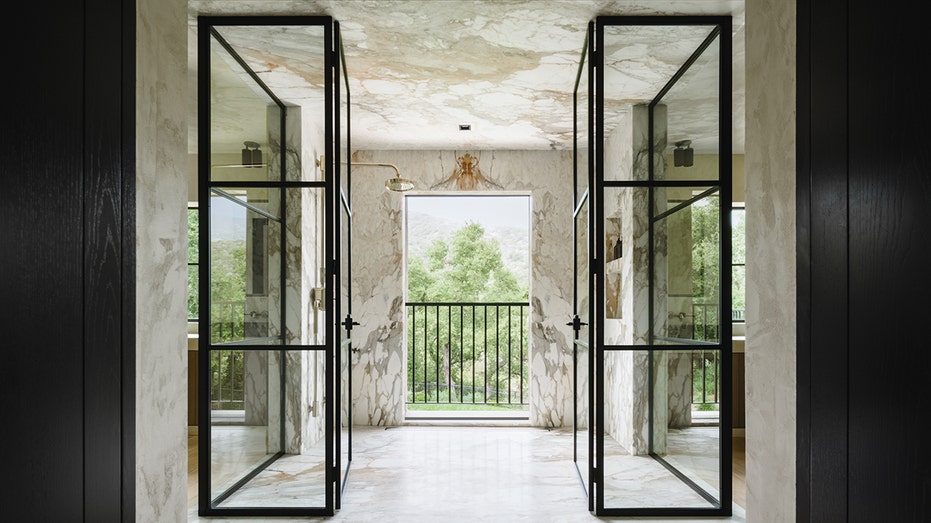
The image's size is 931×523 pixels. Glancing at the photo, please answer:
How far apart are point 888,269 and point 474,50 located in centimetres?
274

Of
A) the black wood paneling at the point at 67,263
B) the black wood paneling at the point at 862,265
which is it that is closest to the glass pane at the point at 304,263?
the black wood paneling at the point at 67,263

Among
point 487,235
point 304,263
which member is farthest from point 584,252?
point 487,235

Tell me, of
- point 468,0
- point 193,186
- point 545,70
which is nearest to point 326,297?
point 468,0

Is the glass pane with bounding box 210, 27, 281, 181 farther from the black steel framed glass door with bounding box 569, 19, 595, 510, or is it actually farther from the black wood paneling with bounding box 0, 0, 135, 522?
the black wood paneling with bounding box 0, 0, 135, 522

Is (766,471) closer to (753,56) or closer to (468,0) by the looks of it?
(753,56)

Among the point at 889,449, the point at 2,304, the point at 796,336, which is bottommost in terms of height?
the point at 889,449

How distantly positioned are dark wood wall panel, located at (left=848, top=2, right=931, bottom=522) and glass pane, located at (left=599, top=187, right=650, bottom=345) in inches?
78.0

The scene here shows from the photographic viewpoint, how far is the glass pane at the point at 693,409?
10.0ft

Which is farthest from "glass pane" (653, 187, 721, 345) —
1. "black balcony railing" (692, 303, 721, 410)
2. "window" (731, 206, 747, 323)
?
"window" (731, 206, 747, 323)

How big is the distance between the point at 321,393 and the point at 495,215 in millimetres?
8754

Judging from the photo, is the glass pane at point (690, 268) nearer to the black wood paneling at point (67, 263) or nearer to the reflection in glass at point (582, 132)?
the reflection in glass at point (582, 132)

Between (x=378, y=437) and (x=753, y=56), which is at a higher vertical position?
(x=753, y=56)

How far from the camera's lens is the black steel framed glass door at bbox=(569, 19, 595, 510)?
314 cm

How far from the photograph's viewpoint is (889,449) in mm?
989
